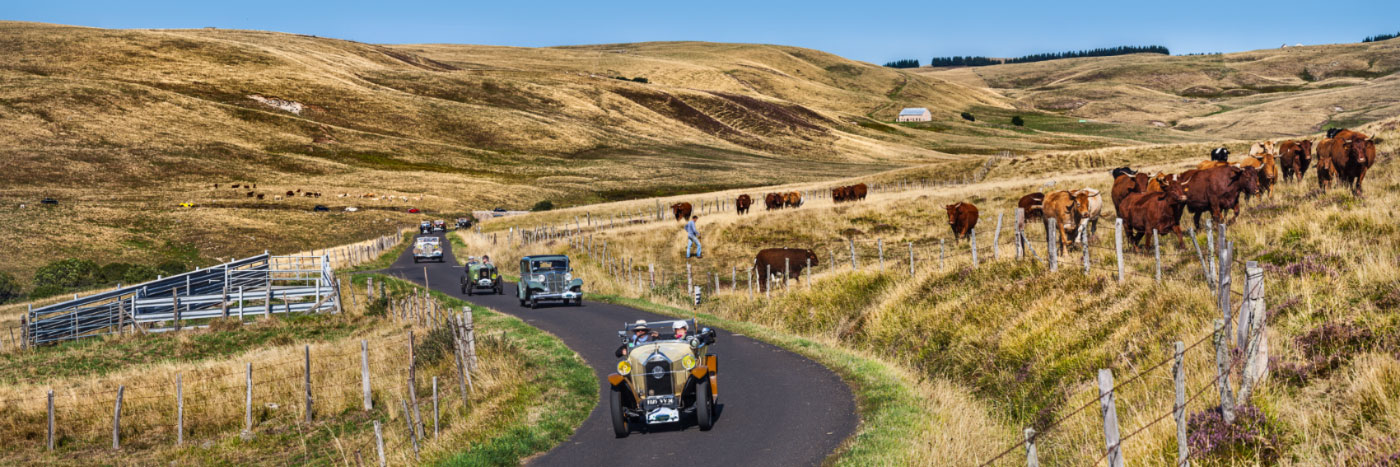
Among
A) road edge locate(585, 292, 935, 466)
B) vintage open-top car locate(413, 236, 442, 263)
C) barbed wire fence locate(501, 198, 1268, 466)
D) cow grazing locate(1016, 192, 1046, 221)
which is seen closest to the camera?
barbed wire fence locate(501, 198, 1268, 466)

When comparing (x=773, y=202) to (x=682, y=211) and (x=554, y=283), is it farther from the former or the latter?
(x=554, y=283)

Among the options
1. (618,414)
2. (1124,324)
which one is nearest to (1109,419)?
(618,414)

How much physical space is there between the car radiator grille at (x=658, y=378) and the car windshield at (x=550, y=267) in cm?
1909

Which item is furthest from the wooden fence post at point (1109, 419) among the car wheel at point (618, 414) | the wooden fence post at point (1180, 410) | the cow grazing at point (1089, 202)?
the cow grazing at point (1089, 202)

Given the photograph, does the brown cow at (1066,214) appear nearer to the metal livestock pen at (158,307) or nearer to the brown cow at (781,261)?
the brown cow at (781,261)

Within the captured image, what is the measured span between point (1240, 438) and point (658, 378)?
6962 mm

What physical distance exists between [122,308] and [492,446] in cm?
2437

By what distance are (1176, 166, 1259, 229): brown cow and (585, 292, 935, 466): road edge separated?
8944mm

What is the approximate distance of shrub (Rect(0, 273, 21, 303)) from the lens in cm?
4816

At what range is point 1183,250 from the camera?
62.2ft

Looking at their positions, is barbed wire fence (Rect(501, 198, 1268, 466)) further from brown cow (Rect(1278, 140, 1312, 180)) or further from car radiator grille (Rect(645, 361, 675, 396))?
brown cow (Rect(1278, 140, 1312, 180))

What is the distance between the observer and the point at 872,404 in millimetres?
14000

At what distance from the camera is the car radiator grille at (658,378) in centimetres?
1296

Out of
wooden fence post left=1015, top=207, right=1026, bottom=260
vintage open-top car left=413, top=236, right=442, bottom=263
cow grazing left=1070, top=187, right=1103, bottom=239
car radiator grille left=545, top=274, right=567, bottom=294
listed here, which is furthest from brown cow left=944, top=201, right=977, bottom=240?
vintage open-top car left=413, top=236, right=442, bottom=263
